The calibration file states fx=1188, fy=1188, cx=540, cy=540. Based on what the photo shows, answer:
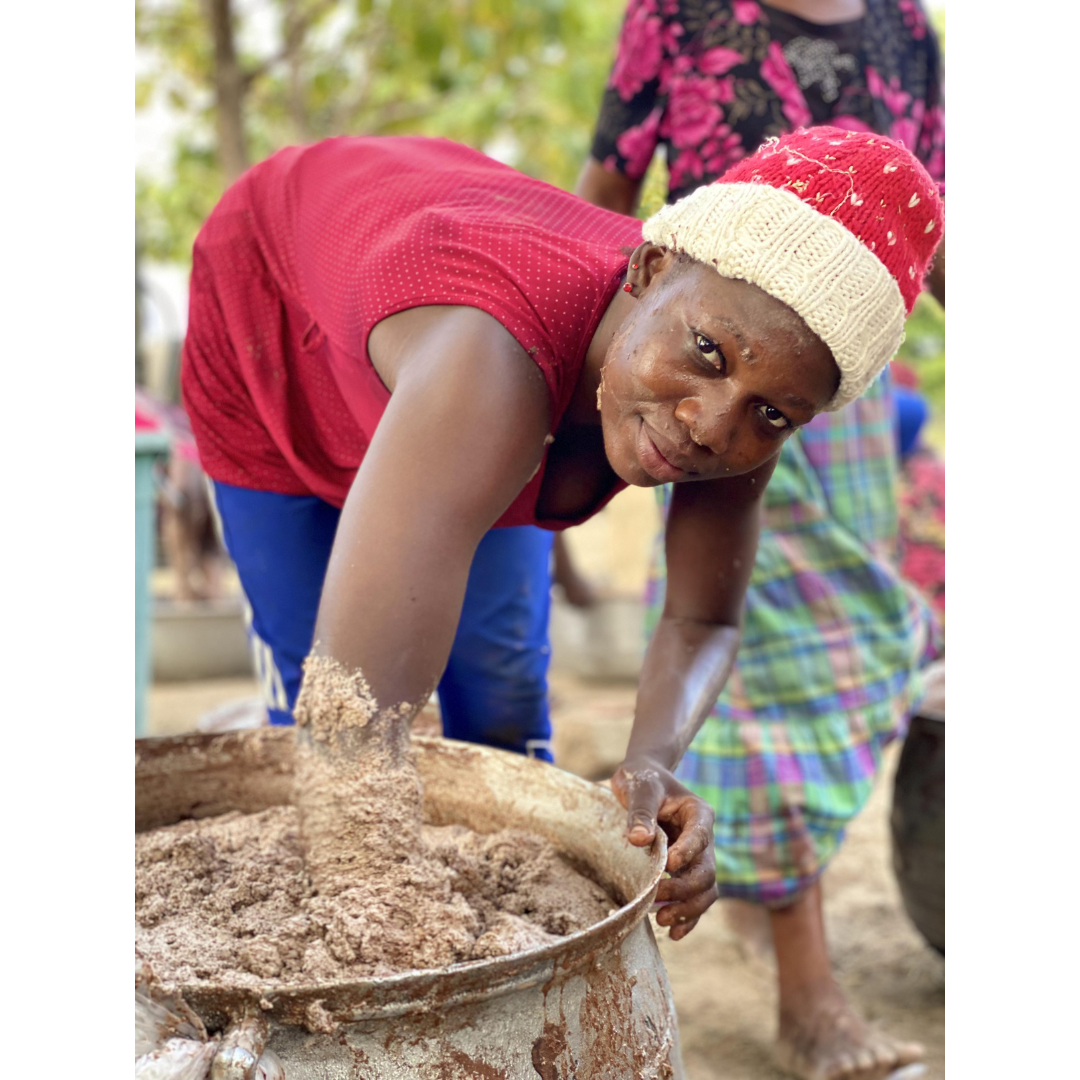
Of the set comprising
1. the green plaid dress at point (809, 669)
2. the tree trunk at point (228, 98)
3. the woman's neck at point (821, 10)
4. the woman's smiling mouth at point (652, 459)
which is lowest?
the green plaid dress at point (809, 669)

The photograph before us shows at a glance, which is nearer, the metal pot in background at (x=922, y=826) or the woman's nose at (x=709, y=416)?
the woman's nose at (x=709, y=416)

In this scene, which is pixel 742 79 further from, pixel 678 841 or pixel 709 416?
pixel 678 841

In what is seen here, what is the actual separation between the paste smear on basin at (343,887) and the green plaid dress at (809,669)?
1.08m

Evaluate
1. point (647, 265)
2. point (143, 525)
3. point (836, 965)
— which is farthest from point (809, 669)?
point (143, 525)

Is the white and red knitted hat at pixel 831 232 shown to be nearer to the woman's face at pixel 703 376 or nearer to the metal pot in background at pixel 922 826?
the woman's face at pixel 703 376

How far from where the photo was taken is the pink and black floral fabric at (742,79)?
2363mm

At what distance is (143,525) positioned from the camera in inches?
136

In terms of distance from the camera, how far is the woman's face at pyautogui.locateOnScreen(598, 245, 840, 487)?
4.26 feet

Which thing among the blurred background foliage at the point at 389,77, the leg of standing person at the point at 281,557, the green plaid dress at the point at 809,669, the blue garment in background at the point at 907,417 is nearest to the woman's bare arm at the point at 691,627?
the leg of standing person at the point at 281,557

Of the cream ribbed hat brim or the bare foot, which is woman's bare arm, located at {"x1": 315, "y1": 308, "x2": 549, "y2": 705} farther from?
the bare foot

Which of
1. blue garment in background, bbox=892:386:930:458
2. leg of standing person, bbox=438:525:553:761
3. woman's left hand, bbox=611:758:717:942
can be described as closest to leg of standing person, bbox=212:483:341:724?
leg of standing person, bbox=438:525:553:761

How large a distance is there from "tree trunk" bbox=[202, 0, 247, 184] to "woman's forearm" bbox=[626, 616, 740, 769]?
316cm
